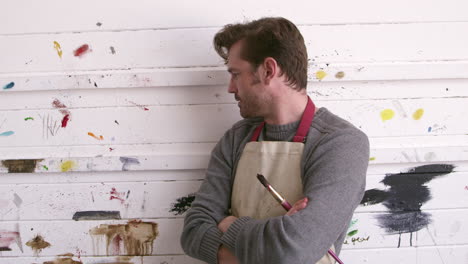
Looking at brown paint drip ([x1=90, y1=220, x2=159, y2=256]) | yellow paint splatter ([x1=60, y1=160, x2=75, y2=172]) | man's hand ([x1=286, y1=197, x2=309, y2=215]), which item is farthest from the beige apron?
yellow paint splatter ([x1=60, y1=160, x2=75, y2=172])

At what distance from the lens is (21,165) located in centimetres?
153

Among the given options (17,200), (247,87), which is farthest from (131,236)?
(247,87)

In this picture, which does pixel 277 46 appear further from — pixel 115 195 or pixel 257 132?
pixel 115 195

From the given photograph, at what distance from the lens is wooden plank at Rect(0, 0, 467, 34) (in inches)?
57.4

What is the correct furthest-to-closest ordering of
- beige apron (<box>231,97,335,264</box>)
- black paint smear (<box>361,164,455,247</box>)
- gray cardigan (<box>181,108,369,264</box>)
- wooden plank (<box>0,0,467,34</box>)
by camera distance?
black paint smear (<box>361,164,455,247</box>) → wooden plank (<box>0,0,467,34</box>) → beige apron (<box>231,97,335,264</box>) → gray cardigan (<box>181,108,369,264</box>)

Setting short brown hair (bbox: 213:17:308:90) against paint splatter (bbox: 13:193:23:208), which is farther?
paint splatter (bbox: 13:193:23:208)

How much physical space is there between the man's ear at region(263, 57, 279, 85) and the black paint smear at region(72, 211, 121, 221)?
2.64 ft

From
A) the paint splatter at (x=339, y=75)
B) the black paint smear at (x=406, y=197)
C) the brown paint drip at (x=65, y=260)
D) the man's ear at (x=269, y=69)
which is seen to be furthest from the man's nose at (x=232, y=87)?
the brown paint drip at (x=65, y=260)

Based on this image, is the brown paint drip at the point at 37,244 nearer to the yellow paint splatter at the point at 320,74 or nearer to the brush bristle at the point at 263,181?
the brush bristle at the point at 263,181

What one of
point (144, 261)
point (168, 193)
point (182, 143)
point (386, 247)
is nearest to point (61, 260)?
point (144, 261)

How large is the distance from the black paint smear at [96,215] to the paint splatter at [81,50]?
2.02 ft

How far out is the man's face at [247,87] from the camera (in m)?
1.31

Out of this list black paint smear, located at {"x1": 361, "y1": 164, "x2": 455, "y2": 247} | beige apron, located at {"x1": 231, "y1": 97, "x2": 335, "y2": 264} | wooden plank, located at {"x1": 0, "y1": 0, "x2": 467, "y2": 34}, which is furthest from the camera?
black paint smear, located at {"x1": 361, "y1": 164, "x2": 455, "y2": 247}

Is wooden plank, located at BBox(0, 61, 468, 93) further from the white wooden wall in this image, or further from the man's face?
the man's face
